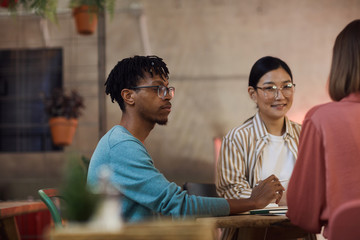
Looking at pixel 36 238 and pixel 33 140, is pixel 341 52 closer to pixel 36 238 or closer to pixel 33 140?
pixel 36 238

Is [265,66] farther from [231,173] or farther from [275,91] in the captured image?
[231,173]

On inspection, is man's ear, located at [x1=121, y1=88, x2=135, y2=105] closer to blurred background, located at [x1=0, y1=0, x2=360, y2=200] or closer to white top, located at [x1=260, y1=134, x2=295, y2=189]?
white top, located at [x1=260, y1=134, x2=295, y2=189]

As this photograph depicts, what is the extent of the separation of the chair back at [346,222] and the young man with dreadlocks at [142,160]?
47 centimetres

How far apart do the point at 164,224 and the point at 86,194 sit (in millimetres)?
165

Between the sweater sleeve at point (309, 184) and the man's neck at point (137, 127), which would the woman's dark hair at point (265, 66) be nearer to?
the man's neck at point (137, 127)

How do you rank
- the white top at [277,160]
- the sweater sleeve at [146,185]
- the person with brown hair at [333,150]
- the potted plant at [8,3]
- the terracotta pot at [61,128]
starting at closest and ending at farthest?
the person with brown hair at [333,150] → the sweater sleeve at [146,185] → the white top at [277,160] → the potted plant at [8,3] → the terracotta pot at [61,128]

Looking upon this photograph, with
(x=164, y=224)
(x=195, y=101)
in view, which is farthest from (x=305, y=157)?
(x=195, y=101)

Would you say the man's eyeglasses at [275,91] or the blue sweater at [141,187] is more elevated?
the man's eyeglasses at [275,91]

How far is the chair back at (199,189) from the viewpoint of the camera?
8.25 feet

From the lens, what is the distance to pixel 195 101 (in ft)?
21.0

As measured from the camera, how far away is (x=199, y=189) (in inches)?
102

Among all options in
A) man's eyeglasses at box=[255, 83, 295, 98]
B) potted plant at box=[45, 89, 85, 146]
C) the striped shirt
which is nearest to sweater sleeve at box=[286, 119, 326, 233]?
the striped shirt

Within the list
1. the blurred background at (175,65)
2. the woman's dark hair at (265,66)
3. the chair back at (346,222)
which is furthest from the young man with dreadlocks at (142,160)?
the blurred background at (175,65)

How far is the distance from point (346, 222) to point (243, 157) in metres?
1.32
